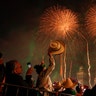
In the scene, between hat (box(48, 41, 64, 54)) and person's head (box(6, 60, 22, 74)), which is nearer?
person's head (box(6, 60, 22, 74))

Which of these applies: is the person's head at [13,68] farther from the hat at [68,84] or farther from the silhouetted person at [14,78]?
the hat at [68,84]

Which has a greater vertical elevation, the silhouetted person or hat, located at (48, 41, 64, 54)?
hat, located at (48, 41, 64, 54)

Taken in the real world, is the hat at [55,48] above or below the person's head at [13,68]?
above

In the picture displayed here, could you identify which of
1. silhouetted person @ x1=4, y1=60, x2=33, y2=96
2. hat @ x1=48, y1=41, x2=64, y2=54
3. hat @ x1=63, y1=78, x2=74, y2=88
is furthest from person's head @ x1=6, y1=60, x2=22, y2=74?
hat @ x1=63, y1=78, x2=74, y2=88

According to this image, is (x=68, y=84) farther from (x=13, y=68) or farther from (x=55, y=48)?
(x=13, y=68)

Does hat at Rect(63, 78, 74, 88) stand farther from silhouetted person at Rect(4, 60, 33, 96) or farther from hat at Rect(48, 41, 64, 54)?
silhouetted person at Rect(4, 60, 33, 96)

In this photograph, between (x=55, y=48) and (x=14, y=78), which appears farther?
(x=55, y=48)

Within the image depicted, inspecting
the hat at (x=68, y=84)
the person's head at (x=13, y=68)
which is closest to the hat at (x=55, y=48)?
the hat at (x=68, y=84)

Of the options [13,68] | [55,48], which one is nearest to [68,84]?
[55,48]

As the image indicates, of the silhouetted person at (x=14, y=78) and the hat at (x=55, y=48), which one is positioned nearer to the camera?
the silhouetted person at (x=14, y=78)

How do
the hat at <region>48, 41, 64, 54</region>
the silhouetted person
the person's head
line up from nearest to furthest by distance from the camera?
the silhouetted person
the person's head
the hat at <region>48, 41, 64, 54</region>

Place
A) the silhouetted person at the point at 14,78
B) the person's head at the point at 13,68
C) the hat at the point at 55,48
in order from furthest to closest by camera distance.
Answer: the hat at the point at 55,48 → the person's head at the point at 13,68 → the silhouetted person at the point at 14,78

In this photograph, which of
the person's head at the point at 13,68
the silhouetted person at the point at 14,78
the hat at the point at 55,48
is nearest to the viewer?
the silhouetted person at the point at 14,78

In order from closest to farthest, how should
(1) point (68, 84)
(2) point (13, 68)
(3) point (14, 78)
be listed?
(3) point (14, 78)
(2) point (13, 68)
(1) point (68, 84)
